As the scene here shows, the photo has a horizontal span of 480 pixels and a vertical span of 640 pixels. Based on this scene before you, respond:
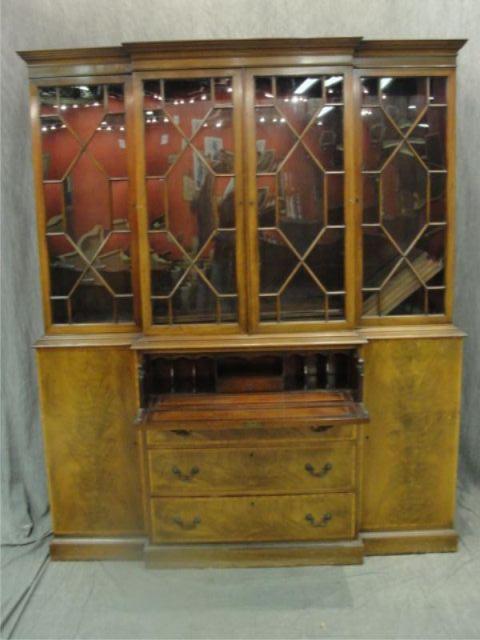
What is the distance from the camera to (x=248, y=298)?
197cm

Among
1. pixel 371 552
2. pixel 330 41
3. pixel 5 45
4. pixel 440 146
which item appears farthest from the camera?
pixel 5 45

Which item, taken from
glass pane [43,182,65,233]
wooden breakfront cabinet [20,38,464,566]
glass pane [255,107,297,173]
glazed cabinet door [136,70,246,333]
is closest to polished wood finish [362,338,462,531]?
wooden breakfront cabinet [20,38,464,566]

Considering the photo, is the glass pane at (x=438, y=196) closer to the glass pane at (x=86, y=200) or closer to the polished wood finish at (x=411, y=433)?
the polished wood finish at (x=411, y=433)

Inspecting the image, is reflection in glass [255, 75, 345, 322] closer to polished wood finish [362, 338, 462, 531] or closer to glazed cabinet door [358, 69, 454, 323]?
glazed cabinet door [358, 69, 454, 323]

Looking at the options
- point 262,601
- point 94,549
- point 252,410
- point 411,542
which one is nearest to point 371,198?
point 252,410

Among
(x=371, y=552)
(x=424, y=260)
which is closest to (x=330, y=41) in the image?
(x=424, y=260)

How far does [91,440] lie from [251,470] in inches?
24.9

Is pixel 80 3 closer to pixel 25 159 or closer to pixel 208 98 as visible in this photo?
pixel 25 159

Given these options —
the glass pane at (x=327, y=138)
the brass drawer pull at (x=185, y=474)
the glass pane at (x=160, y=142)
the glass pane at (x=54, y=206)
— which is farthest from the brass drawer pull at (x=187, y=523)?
the glass pane at (x=327, y=138)

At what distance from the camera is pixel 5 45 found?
2268 mm

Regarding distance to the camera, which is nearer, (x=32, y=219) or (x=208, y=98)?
(x=208, y=98)

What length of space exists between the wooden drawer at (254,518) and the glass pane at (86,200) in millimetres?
766

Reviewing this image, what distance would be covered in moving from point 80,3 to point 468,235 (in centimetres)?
195

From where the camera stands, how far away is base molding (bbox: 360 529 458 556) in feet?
6.93
